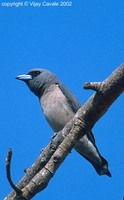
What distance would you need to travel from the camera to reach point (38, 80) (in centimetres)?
554

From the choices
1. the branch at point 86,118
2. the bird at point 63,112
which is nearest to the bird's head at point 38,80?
the bird at point 63,112

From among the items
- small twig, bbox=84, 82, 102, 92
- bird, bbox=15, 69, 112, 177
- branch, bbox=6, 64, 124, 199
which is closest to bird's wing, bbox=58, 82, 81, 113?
bird, bbox=15, 69, 112, 177

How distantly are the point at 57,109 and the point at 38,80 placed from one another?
96 cm

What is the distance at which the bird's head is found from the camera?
543 cm

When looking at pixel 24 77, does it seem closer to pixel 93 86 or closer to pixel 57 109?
pixel 57 109

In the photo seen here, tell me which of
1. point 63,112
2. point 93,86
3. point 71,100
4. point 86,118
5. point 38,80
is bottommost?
point 86,118

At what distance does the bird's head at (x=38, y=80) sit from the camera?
5426mm

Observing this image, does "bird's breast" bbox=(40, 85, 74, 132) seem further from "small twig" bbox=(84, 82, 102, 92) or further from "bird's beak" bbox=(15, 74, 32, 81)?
"small twig" bbox=(84, 82, 102, 92)

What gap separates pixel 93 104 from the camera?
2.72 metres

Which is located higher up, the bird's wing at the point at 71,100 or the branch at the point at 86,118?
the bird's wing at the point at 71,100

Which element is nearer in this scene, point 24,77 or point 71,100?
point 71,100

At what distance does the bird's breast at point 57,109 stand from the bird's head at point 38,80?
38 centimetres

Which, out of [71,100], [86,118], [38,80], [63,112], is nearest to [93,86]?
[86,118]

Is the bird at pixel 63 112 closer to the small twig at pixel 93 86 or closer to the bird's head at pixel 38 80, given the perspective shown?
the bird's head at pixel 38 80
